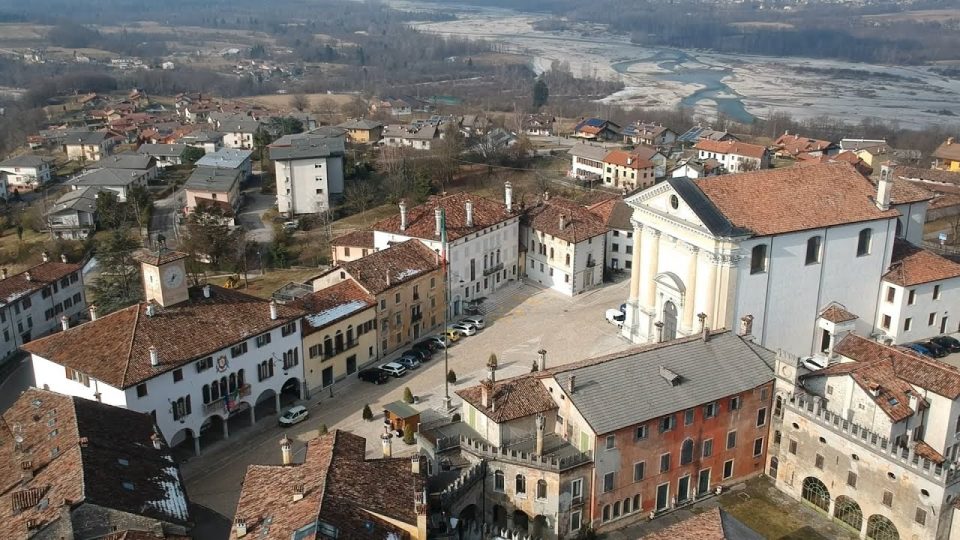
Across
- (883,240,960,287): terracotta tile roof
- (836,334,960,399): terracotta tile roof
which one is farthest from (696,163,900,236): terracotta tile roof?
(836,334,960,399): terracotta tile roof

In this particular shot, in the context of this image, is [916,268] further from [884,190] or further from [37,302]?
[37,302]

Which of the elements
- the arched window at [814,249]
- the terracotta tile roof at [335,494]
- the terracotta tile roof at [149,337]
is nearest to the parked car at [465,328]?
the terracotta tile roof at [149,337]

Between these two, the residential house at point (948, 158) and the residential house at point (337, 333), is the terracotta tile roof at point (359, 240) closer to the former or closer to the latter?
the residential house at point (337, 333)

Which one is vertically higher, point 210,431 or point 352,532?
point 352,532

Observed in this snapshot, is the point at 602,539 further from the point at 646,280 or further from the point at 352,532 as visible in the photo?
the point at 646,280

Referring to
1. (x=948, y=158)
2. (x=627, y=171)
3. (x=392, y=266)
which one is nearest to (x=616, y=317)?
(x=392, y=266)

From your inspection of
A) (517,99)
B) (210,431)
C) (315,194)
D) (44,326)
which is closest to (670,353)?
(210,431)

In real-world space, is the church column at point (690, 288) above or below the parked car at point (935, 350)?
above

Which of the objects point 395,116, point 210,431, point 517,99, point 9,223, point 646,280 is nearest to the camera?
point 210,431
